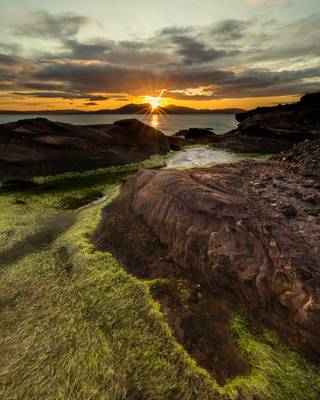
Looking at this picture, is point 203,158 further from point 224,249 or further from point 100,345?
point 100,345

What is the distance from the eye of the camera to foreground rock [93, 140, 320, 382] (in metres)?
4.63

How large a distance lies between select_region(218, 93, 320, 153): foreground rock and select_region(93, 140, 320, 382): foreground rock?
64.0 ft

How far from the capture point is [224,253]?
588 cm

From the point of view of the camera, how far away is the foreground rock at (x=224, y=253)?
463 cm

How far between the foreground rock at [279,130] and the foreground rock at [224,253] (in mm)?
19504

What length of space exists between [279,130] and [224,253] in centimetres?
2816

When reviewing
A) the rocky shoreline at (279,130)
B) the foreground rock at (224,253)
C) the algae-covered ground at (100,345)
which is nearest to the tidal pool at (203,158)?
the rocky shoreline at (279,130)

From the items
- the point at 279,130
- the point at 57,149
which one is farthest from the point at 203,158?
the point at 279,130

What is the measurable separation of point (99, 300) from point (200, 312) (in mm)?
2142

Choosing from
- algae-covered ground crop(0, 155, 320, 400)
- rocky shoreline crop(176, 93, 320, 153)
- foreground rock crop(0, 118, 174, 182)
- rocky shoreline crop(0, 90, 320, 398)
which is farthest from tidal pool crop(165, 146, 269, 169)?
algae-covered ground crop(0, 155, 320, 400)

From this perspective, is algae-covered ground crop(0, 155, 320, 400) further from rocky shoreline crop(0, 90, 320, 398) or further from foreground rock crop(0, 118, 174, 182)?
foreground rock crop(0, 118, 174, 182)

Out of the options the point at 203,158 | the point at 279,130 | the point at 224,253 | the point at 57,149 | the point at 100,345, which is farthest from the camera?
the point at 279,130

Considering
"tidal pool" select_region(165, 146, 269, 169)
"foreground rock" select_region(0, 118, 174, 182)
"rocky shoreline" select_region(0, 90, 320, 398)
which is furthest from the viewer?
"tidal pool" select_region(165, 146, 269, 169)

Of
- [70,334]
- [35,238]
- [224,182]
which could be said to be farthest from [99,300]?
[224,182]
